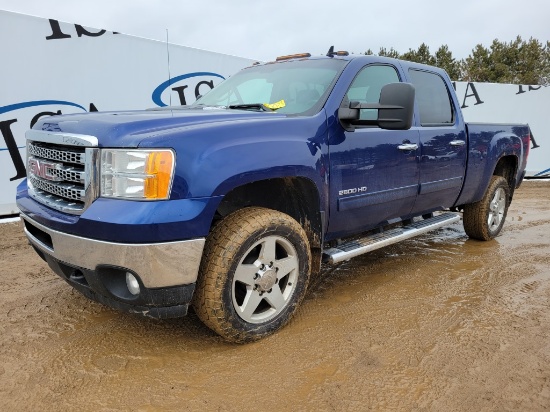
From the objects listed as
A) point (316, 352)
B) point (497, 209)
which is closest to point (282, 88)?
point (316, 352)

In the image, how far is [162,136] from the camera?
2.20 metres

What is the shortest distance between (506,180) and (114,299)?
4.91 metres

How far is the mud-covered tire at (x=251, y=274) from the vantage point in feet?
7.88

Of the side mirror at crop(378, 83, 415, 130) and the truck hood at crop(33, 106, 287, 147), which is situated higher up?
the side mirror at crop(378, 83, 415, 130)

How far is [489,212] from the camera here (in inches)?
201

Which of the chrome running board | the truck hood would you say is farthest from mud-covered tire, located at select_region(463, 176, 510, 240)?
the truck hood

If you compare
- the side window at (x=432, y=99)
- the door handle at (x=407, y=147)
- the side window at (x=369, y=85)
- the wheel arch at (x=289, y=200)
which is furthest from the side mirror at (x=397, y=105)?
the side window at (x=432, y=99)

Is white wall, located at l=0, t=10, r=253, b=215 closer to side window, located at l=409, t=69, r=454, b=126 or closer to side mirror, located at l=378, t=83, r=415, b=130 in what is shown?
side window, located at l=409, t=69, r=454, b=126

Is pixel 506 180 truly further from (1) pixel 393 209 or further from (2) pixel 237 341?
(2) pixel 237 341

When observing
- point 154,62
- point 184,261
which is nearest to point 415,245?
point 184,261

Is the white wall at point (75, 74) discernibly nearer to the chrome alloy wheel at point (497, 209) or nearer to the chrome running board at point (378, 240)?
the chrome running board at point (378, 240)

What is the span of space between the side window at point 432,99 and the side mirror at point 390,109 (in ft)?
3.50

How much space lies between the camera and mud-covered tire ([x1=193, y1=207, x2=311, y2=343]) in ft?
7.88

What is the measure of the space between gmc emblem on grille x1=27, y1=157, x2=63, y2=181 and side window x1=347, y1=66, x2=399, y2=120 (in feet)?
6.74
